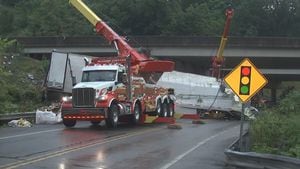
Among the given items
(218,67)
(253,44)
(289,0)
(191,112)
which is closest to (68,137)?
(191,112)

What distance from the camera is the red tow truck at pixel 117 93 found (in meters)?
26.8

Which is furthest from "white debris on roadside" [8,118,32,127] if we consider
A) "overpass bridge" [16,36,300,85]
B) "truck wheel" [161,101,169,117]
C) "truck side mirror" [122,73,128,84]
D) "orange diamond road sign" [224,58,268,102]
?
"overpass bridge" [16,36,300,85]

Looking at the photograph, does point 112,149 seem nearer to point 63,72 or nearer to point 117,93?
point 117,93

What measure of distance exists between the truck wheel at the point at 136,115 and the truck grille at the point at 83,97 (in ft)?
10.7

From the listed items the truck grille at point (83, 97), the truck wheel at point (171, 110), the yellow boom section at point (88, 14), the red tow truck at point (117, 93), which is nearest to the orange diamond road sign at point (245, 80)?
the red tow truck at point (117, 93)

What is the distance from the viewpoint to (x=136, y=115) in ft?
97.9

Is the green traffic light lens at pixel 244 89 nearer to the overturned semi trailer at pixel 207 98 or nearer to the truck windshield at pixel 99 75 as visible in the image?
the truck windshield at pixel 99 75

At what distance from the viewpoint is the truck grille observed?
1056 inches

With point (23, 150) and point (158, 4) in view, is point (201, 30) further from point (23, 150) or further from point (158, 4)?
point (23, 150)

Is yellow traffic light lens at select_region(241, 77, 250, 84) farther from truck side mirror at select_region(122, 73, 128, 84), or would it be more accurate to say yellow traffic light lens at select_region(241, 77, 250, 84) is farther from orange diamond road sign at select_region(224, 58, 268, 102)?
truck side mirror at select_region(122, 73, 128, 84)

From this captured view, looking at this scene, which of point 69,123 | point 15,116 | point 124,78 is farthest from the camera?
point 15,116

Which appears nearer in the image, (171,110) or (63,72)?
(171,110)

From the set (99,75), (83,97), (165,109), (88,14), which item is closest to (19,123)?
(83,97)

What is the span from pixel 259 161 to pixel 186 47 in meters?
58.3
